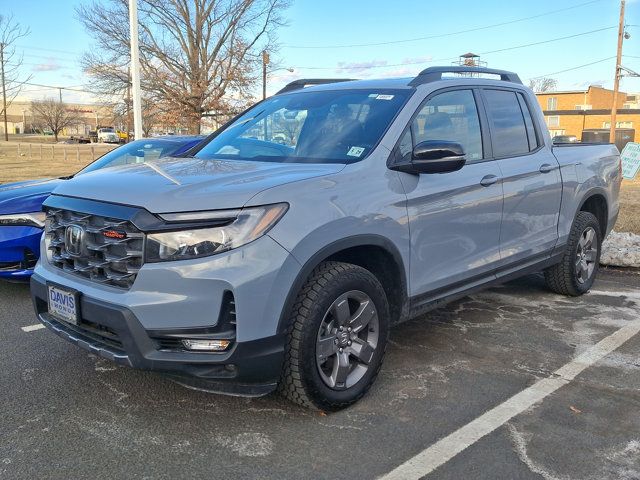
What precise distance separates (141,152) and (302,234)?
478cm

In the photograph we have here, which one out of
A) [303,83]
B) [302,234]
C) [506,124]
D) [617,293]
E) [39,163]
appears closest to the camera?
[302,234]

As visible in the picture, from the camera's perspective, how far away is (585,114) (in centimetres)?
5825

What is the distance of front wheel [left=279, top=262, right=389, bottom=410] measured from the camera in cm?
311

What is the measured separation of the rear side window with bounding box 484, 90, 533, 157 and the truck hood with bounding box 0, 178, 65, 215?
3.95 m

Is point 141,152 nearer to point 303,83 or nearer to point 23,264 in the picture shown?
point 23,264

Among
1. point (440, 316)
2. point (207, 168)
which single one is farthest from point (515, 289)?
point (207, 168)

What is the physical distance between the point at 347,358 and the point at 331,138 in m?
1.39

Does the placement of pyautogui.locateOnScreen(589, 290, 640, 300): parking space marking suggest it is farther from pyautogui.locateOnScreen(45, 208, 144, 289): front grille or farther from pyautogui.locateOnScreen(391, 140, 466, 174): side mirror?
pyautogui.locateOnScreen(45, 208, 144, 289): front grille

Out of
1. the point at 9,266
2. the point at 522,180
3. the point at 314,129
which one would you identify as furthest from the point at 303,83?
the point at 9,266

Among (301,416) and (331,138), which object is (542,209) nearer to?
(331,138)

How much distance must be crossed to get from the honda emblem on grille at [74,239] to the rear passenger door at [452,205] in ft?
6.05

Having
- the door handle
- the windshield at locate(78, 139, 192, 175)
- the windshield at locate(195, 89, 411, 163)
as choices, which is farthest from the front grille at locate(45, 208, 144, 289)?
the windshield at locate(78, 139, 192, 175)

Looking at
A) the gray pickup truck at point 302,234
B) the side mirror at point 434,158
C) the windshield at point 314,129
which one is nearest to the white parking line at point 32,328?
the gray pickup truck at point 302,234

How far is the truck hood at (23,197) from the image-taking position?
17.9 ft
